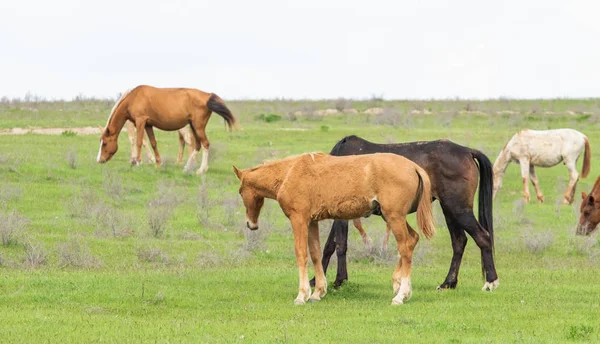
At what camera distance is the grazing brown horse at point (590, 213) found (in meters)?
16.7

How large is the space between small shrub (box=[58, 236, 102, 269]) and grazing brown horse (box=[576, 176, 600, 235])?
27.2 ft

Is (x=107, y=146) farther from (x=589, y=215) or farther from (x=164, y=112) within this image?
(x=589, y=215)

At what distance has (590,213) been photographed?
17.2m

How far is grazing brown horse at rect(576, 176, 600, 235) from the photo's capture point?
16.7 meters

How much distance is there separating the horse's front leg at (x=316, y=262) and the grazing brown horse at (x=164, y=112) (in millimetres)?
14678

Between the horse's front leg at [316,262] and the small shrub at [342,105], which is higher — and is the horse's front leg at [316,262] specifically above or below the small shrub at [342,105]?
above

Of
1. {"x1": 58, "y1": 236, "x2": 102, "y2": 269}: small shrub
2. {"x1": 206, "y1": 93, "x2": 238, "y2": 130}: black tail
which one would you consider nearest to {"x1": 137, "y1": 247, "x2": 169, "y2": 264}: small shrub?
{"x1": 58, "y1": 236, "x2": 102, "y2": 269}: small shrub

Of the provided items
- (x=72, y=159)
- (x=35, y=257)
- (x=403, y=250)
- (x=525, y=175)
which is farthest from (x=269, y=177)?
(x=525, y=175)

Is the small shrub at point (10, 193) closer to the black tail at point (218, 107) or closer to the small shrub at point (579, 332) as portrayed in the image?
the black tail at point (218, 107)

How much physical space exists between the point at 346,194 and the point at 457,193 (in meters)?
2.01

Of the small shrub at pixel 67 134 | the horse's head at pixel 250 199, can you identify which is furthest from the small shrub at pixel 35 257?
the small shrub at pixel 67 134

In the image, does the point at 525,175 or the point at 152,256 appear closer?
the point at 152,256

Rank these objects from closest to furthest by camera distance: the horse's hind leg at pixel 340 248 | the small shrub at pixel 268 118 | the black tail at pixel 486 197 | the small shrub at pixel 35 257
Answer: the black tail at pixel 486 197 → the horse's hind leg at pixel 340 248 → the small shrub at pixel 35 257 → the small shrub at pixel 268 118

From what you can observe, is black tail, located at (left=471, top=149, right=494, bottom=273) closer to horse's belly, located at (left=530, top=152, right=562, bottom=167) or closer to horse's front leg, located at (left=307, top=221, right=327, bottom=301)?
horse's front leg, located at (left=307, top=221, right=327, bottom=301)
